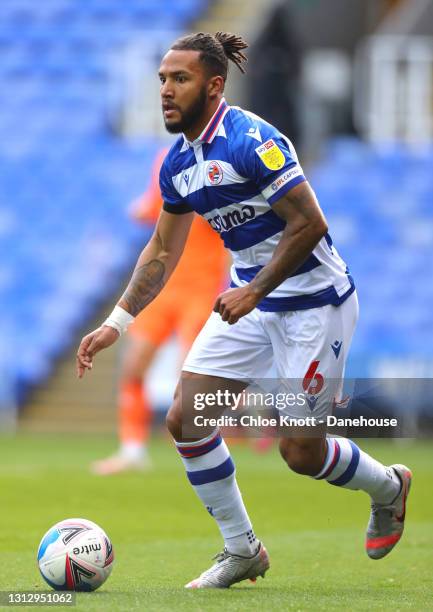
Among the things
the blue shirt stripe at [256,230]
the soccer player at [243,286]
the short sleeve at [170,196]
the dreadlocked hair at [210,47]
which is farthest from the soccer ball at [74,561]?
the dreadlocked hair at [210,47]

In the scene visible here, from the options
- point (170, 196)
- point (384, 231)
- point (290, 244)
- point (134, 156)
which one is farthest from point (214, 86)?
point (134, 156)

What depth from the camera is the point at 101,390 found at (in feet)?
56.1

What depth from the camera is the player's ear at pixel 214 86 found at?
Result: 5.75 metres

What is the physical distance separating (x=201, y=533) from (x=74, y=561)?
8.48 ft

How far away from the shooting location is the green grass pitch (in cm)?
543

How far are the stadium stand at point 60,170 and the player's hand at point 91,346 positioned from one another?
11031 mm

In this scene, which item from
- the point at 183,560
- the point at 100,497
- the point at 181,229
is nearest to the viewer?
the point at 181,229

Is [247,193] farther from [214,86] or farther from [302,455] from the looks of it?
[302,455]

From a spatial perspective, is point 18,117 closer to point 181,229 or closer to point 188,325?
Result: point 188,325

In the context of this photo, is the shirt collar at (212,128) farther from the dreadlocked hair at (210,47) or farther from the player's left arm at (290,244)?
the player's left arm at (290,244)

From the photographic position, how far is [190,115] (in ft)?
18.7

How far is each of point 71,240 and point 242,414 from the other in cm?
1229

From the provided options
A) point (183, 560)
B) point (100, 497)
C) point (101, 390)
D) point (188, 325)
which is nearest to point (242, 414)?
point (183, 560)

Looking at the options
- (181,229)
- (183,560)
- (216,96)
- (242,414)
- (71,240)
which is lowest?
(71,240)
